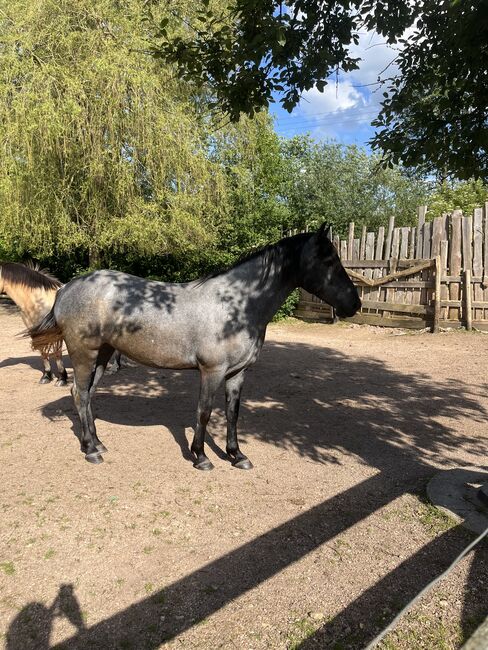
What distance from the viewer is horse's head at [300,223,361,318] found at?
421 centimetres

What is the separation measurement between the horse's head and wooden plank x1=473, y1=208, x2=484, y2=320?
26.3ft

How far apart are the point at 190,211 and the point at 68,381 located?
7.88 metres

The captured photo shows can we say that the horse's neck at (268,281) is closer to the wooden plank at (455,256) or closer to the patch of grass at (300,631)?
the patch of grass at (300,631)

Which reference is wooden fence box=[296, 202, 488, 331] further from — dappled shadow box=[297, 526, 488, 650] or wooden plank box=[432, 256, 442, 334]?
dappled shadow box=[297, 526, 488, 650]

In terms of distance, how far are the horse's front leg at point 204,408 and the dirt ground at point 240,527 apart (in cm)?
13

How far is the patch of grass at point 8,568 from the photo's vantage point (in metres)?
2.84

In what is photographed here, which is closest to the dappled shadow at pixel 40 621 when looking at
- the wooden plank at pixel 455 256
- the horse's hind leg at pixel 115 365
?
the horse's hind leg at pixel 115 365

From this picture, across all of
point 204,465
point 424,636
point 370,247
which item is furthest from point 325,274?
point 370,247

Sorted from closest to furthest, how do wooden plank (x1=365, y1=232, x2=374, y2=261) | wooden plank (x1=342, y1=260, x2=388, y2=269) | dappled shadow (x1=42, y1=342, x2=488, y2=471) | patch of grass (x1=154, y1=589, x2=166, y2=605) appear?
1. patch of grass (x1=154, y1=589, x2=166, y2=605)
2. dappled shadow (x1=42, y1=342, x2=488, y2=471)
3. wooden plank (x1=342, y1=260, x2=388, y2=269)
4. wooden plank (x1=365, y1=232, x2=374, y2=261)

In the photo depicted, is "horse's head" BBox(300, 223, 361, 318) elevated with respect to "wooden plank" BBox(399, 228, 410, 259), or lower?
lower

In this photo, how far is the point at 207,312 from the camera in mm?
4215

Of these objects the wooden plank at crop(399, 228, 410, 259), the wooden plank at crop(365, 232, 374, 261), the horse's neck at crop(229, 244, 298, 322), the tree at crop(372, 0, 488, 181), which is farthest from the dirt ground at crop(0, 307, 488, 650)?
the wooden plank at crop(365, 232, 374, 261)

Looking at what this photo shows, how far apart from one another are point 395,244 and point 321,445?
905 centimetres

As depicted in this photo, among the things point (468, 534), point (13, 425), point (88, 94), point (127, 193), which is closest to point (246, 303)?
point (468, 534)
